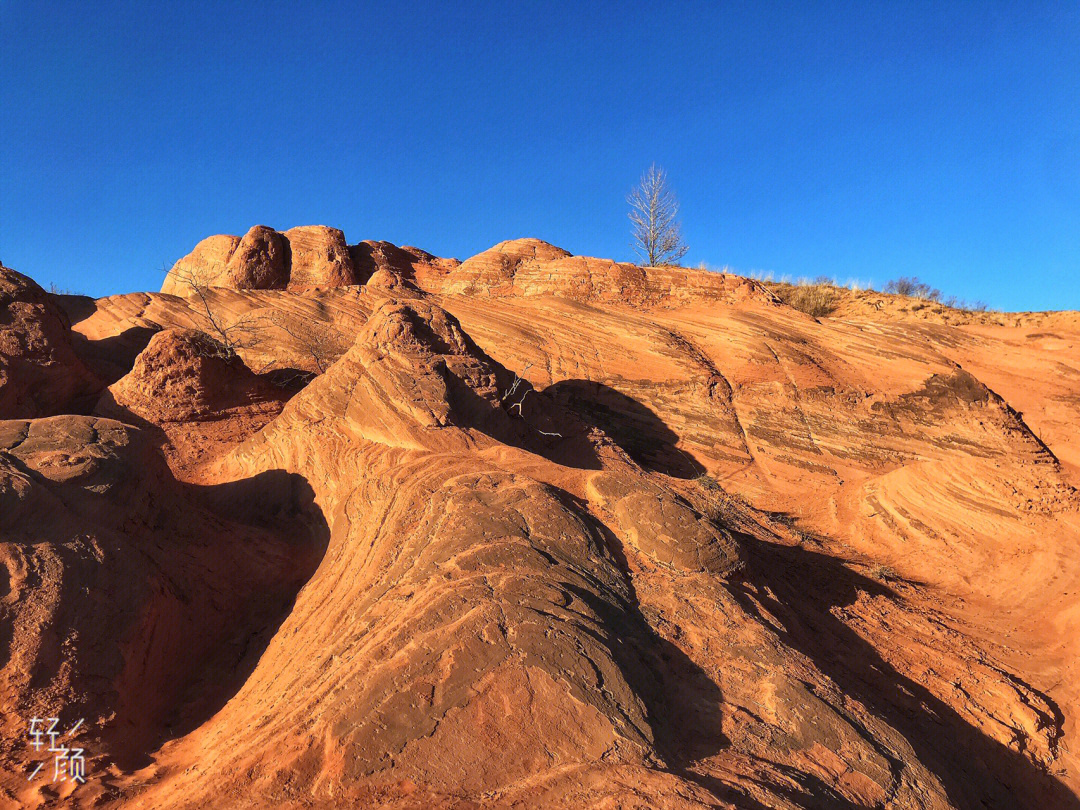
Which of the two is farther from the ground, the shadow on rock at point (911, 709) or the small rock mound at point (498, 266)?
the small rock mound at point (498, 266)

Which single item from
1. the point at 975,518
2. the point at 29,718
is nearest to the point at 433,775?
the point at 29,718

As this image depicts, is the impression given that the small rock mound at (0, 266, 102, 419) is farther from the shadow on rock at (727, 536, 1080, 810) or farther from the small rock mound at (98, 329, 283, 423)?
the shadow on rock at (727, 536, 1080, 810)

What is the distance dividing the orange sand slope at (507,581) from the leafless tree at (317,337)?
0.17 metres

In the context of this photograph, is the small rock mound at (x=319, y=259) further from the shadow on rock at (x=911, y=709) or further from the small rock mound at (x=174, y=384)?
the shadow on rock at (x=911, y=709)

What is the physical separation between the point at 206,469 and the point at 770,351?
11.7 metres

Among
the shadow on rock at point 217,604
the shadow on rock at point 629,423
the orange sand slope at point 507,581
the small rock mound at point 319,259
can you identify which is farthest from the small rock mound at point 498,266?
the shadow on rock at point 217,604

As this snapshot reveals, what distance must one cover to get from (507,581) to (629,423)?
941cm

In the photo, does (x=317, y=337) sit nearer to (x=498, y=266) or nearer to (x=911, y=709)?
(x=498, y=266)

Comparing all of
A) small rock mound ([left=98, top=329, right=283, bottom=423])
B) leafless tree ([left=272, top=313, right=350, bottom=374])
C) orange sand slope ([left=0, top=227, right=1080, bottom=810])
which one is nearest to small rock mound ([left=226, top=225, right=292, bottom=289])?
orange sand slope ([left=0, top=227, right=1080, bottom=810])

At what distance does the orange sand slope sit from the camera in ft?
10.5

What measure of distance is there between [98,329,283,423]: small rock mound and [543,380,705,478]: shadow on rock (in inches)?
232

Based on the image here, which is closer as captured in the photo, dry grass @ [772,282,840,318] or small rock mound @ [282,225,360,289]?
dry grass @ [772,282,840,318]

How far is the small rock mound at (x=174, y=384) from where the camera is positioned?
31.4 ft

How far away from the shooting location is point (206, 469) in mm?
8641
